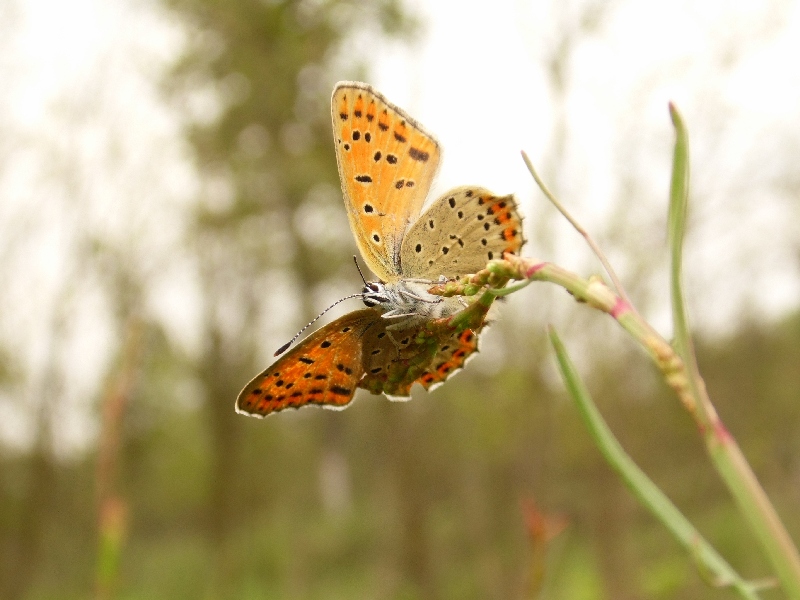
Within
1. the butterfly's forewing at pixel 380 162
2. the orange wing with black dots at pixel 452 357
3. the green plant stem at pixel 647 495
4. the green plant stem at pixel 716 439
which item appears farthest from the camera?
the butterfly's forewing at pixel 380 162

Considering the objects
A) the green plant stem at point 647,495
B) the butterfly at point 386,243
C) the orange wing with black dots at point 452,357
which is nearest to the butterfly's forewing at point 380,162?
the butterfly at point 386,243

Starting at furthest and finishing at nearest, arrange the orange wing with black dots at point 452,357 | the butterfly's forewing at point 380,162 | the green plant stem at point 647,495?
the butterfly's forewing at point 380,162
the orange wing with black dots at point 452,357
the green plant stem at point 647,495

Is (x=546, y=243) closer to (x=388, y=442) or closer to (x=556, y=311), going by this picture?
(x=556, y=311)

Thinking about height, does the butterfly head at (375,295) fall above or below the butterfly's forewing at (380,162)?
below

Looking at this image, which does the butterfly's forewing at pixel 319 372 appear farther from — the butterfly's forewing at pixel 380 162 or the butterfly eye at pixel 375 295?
the butterfly's forewing at pixel 380 162

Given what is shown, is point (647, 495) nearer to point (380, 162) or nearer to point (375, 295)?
point (375, 295)

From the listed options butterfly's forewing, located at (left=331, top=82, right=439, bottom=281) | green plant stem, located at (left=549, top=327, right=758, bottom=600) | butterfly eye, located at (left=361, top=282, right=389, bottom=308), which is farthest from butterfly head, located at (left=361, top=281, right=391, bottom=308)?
green plant stem, located at (left=549, top=327, right=758, bottom=600)

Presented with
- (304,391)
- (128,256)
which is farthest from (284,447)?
(304,391)

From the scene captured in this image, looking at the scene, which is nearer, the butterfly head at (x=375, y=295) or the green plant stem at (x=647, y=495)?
the green plant stem at (x=647, y=495)
